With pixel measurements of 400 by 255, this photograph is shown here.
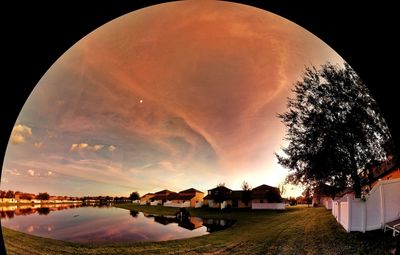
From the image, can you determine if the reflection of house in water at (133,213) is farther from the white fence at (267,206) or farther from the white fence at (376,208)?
the white fence at (376,208)

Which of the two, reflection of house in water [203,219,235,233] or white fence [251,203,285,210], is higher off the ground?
white fence [251,203,285,210]

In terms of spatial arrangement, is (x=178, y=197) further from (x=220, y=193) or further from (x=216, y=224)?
(x=220, y=193)

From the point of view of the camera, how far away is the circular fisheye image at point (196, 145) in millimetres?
12453

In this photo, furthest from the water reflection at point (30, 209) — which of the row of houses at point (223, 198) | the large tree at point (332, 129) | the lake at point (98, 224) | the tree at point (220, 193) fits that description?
the large tree at point (332, 129)

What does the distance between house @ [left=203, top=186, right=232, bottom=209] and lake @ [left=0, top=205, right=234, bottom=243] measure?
103 cm

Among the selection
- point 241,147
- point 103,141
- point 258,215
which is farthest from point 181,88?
point 258,215

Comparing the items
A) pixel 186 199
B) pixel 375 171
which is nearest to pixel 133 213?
pixel 186 199

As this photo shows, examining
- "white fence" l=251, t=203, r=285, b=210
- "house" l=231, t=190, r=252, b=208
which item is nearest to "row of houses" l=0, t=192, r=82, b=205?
"house" l=231, t=190, r=252, b=208

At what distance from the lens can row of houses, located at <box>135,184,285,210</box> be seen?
15.3 m

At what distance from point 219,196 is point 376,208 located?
7.25 metres

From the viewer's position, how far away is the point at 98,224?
1653cm

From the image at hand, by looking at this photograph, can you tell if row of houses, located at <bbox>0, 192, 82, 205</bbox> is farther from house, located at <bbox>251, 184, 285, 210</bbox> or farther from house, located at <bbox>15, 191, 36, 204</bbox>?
house, located at <bbox>251, 184, 285, 210</bbox>

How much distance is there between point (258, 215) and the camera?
16.2 m

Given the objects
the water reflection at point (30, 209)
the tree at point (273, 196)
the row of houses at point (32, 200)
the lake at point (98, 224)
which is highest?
the tree at point (273, 196)
